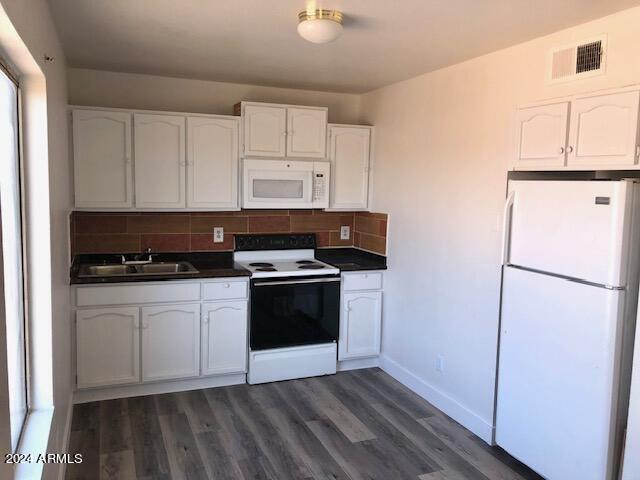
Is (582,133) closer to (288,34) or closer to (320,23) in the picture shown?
(320,23)

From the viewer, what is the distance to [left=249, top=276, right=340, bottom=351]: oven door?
398 cm

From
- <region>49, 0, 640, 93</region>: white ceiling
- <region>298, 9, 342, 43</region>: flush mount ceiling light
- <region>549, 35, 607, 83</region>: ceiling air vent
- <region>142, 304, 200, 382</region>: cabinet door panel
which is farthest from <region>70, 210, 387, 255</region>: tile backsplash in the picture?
<region>298, 9, 342, 43</region>: flush mount ceiling light

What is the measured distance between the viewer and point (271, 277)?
3.99 m

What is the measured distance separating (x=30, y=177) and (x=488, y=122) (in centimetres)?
252

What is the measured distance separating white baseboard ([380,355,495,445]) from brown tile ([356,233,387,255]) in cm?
91

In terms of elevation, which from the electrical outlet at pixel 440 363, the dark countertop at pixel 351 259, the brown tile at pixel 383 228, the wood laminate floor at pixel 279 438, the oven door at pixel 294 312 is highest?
the brown tile at pixel 383 228

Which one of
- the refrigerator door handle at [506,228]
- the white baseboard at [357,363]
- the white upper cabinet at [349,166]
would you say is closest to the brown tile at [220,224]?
the white upper cabinet at [349,166]

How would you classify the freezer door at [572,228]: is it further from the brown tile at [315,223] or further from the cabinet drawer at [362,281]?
the brown tile at [315,223]

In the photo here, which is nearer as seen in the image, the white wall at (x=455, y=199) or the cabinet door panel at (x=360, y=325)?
the white wall at (x=455, y=199)

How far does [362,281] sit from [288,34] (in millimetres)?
2124

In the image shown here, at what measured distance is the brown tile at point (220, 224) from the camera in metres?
4.35

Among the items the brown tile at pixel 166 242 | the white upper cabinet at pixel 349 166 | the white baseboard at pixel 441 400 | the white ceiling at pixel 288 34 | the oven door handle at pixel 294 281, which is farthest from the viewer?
the white upper cabinet at pixel 349 166

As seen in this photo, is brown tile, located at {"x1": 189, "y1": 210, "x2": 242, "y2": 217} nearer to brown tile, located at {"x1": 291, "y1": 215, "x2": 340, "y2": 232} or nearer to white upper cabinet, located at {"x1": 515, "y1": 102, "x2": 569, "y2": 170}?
brown tile, located at {"x1": 291, "y1": 215, "x2": 340, "y2": 232}

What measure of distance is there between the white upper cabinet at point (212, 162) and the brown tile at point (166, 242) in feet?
1.27
